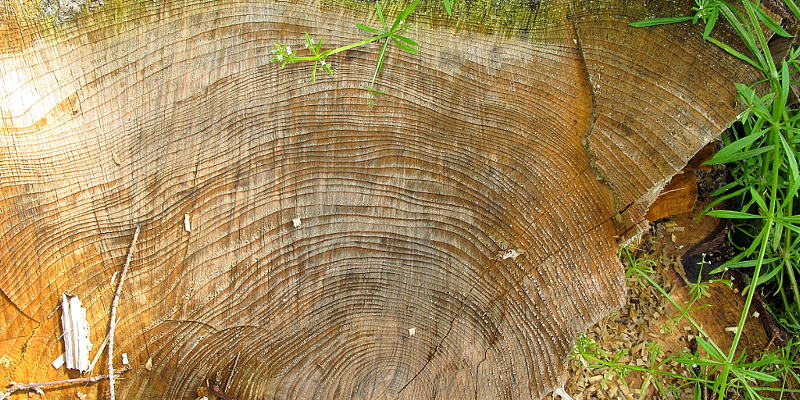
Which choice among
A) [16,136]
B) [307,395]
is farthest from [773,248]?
[16,136]

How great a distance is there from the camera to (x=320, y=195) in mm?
1330

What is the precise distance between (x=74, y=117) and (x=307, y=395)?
2.74ft

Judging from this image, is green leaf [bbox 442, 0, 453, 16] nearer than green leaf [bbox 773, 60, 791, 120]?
Yes

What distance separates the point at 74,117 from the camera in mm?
1311

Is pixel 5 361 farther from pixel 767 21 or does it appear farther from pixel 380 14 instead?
pixel 767 21

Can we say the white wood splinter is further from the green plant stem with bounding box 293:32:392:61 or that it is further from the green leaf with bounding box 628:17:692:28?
the green leaf with bounding box 628:17:692:28

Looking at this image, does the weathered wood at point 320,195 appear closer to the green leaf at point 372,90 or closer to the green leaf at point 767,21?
the green leaf at point 372,90

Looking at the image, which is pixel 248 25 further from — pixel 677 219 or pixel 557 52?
pixel 677 219

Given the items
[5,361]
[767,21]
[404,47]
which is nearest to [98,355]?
[5,361]

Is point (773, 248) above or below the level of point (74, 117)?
below

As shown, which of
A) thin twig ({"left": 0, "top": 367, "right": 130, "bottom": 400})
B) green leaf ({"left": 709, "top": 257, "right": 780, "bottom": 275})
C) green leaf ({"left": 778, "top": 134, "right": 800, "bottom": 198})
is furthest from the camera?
green leaf ({"left": 709, "top": 257, "right": 780, "bottom": 275})

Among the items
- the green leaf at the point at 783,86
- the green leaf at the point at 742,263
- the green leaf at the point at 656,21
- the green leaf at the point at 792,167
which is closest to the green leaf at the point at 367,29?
the green leaf at the point at 656,21

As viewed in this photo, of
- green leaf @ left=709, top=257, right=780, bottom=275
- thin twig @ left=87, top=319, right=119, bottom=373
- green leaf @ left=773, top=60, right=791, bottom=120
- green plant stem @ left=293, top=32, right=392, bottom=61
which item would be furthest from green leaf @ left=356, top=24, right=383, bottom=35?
green leaf @ left=709, top=257, right=780, bottom=275

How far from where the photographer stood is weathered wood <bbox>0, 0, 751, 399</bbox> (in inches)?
51.3
